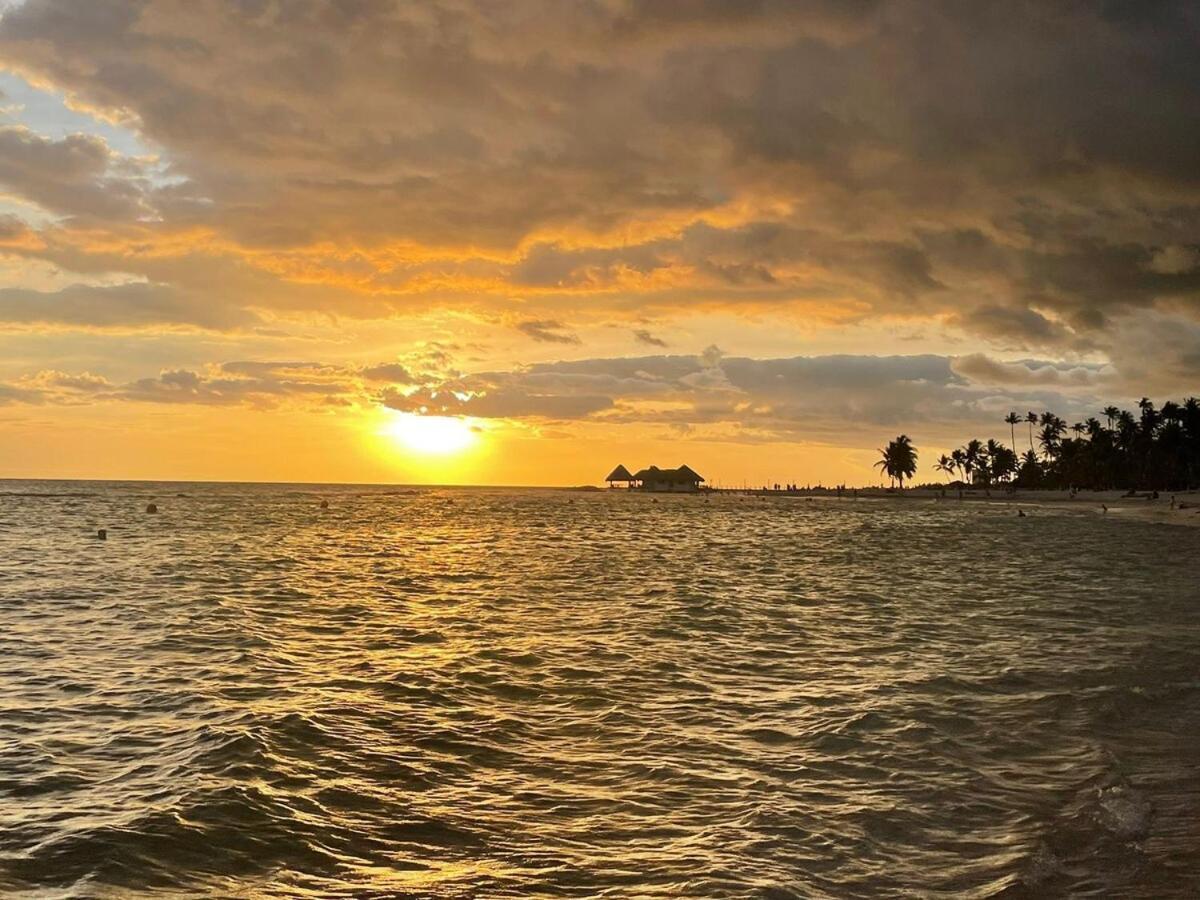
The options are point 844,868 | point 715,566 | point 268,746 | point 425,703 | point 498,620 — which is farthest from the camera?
point 715,566

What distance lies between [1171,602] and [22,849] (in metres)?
30.8

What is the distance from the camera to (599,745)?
42.2 ft

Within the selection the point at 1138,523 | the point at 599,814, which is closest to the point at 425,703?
the point at 599,814

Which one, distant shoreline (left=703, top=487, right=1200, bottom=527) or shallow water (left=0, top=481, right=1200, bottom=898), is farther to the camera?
distant shoreline (left=703, top=487, right=1200, bottom=527)

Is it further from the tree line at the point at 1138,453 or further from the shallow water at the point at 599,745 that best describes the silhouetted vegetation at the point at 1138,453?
the shallow water at the point at 599,745

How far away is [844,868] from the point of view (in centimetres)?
842

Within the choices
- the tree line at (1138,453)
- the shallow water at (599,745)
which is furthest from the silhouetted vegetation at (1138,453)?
the shallow water at (599,745)

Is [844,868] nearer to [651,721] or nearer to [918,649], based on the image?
[651,721]

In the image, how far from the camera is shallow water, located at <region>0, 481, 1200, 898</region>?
8445 mm

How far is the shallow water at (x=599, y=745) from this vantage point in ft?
27.7

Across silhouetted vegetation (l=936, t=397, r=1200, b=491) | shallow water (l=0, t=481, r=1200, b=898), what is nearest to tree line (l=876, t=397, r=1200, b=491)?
silhouetted vegetation (l=936, t=397, r=1200, b=491)

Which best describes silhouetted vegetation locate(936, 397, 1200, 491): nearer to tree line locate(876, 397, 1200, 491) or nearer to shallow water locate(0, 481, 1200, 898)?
tree line locate(876, 397, 1200, 491)

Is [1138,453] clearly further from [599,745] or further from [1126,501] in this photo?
[599,745]

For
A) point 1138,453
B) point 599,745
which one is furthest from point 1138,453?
point 599,745
